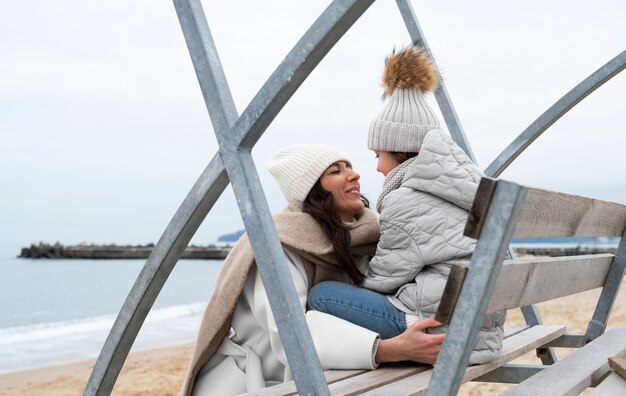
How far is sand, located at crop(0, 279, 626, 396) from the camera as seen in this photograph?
7.45m

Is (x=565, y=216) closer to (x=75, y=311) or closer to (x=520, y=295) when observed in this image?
(x=520, y=295)

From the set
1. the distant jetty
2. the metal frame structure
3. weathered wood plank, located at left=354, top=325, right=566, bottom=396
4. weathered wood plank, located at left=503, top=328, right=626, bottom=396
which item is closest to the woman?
weathered wood plank, located at left=354, top=325, right=566, bottom=396

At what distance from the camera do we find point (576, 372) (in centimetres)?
190

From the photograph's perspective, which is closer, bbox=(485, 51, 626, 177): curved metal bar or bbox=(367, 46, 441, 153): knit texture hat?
bbox=(367, 46, 441, 153): knit texture hat

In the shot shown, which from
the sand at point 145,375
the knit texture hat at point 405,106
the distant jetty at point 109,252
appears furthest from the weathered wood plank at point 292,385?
the distant jetty at point 109,252

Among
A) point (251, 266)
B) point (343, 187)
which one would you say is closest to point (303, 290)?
point (251, 266)

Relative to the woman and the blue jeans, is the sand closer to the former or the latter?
the woman

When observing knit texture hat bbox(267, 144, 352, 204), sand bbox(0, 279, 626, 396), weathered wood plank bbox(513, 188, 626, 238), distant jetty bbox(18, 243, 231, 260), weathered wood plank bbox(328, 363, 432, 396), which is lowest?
sand bbox(0, 279, 626, 396)

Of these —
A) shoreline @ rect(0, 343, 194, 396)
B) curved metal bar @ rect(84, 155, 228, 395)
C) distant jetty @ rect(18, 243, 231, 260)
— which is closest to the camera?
curved metal bar @ rect(84, 155, 228, 395)

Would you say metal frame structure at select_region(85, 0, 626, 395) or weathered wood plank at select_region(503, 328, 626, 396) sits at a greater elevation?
metal frame structure at select_region(85, 0, 626, 395)

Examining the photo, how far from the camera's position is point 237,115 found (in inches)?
58.8

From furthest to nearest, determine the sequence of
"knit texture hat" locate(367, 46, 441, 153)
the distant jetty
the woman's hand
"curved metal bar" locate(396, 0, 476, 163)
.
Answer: the distant jetty, "curved metal bar" locate(396, 0, 476, 163), "knit texture hat" locate(367, 46, 441, 153), the woman's hand

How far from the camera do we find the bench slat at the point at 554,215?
47.4 inches

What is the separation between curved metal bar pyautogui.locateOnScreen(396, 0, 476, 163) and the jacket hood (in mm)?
1025
